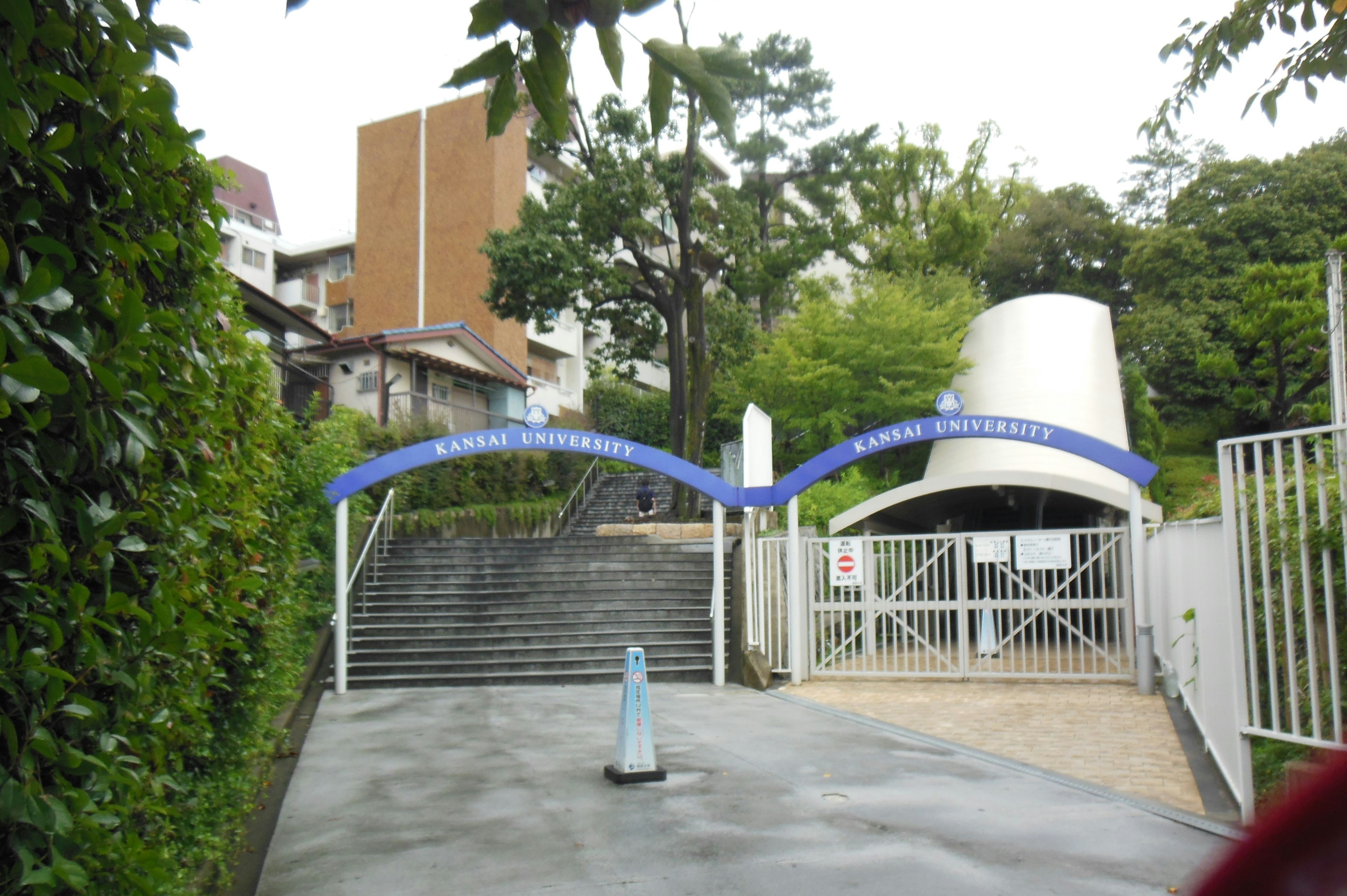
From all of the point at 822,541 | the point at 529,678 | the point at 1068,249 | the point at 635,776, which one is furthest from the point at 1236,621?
the point at 1068,249

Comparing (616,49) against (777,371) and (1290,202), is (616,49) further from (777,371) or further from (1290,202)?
(1290,202)

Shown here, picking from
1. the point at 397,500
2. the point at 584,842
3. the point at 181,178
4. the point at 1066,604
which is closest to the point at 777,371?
the point at 397,500

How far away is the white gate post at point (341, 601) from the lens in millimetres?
12531

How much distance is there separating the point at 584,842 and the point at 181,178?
13.2 ft

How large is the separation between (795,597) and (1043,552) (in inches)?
118

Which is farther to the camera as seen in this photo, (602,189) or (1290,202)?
(1290,202)

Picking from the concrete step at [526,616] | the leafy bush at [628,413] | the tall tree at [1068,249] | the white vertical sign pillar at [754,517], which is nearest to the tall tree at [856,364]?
the white vertical sign pillar at [754,517]

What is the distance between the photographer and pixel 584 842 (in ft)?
19.0

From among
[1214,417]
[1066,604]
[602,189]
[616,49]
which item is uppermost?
[602,189]

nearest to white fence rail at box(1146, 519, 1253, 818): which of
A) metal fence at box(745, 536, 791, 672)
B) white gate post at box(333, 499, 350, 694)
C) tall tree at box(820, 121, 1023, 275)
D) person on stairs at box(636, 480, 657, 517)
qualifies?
metal fence at box(745, 536, 791, 672)

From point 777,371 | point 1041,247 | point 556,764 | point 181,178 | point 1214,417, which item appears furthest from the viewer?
point 1041,247

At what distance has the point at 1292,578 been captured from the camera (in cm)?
546

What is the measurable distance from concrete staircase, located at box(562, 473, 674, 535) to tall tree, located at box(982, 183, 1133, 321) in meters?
16.3

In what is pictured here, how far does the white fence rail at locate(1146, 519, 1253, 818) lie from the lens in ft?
19.2
